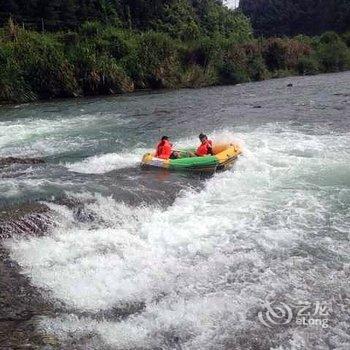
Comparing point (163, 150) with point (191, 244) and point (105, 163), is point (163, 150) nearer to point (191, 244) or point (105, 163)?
point (105, 163)

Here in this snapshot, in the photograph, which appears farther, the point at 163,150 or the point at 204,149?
the point at 204,149

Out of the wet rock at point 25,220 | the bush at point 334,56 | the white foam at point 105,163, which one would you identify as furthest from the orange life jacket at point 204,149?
the bush at point 334,56

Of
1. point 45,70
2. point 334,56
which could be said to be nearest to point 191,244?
point 45,70

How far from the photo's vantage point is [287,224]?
8258 mm

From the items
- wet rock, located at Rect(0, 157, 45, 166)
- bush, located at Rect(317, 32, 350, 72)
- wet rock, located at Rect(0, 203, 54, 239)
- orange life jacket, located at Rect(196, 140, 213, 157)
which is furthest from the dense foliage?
wet rock, located at Rect(0, 203, 54, 239)

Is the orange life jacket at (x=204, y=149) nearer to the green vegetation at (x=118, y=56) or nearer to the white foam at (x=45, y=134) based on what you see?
the white foam at (x=45, y=134)

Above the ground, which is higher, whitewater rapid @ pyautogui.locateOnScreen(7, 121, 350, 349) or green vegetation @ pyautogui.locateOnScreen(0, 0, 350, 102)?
green vegetation @ pyautogui.locateOnScreen(0, 0, 350, 102)

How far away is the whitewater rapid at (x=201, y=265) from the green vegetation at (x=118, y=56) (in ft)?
59.6

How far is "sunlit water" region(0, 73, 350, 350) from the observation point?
5.49m

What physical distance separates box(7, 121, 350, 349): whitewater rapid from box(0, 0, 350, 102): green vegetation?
715 inches

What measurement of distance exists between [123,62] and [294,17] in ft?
218

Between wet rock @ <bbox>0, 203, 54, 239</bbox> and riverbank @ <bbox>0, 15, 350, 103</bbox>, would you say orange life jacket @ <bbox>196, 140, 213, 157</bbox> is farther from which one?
riverbank @ <bbox>0, 15, 350, 103</bbox>

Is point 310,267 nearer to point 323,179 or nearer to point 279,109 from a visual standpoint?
point 323,179

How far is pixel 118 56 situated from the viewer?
30328 millimetres
